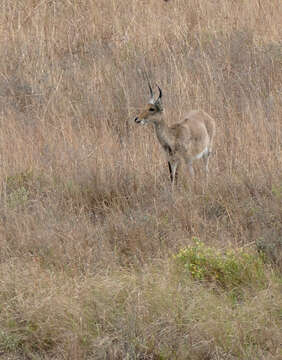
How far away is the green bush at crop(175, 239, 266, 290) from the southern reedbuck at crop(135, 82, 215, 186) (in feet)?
8.25

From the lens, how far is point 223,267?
5375 millimetres

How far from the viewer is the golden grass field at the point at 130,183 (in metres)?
4.66

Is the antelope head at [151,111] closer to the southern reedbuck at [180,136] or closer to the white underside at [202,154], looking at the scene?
the southern reedbuck at [180,136]

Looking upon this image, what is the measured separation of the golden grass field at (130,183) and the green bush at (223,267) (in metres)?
0.05

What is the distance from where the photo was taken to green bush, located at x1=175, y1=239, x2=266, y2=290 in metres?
5.34

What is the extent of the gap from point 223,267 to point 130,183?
6.93ft

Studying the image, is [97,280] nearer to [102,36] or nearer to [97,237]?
[97,237]

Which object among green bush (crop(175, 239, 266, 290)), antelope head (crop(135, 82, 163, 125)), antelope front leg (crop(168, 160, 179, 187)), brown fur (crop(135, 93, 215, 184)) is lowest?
green bush (crop(175, 239, 266, 290))

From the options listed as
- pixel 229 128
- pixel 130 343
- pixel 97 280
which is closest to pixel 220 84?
pixel 229 128

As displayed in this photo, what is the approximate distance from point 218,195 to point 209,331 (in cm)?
251

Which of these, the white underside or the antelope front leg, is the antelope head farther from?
the white underside

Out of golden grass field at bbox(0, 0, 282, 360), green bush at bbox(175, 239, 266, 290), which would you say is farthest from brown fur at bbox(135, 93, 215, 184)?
green bush at bbox(175, 239, 266, 290)

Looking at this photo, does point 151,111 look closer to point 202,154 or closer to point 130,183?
point 202,154

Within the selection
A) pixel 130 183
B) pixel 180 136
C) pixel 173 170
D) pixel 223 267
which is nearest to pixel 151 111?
pixel 180 136
